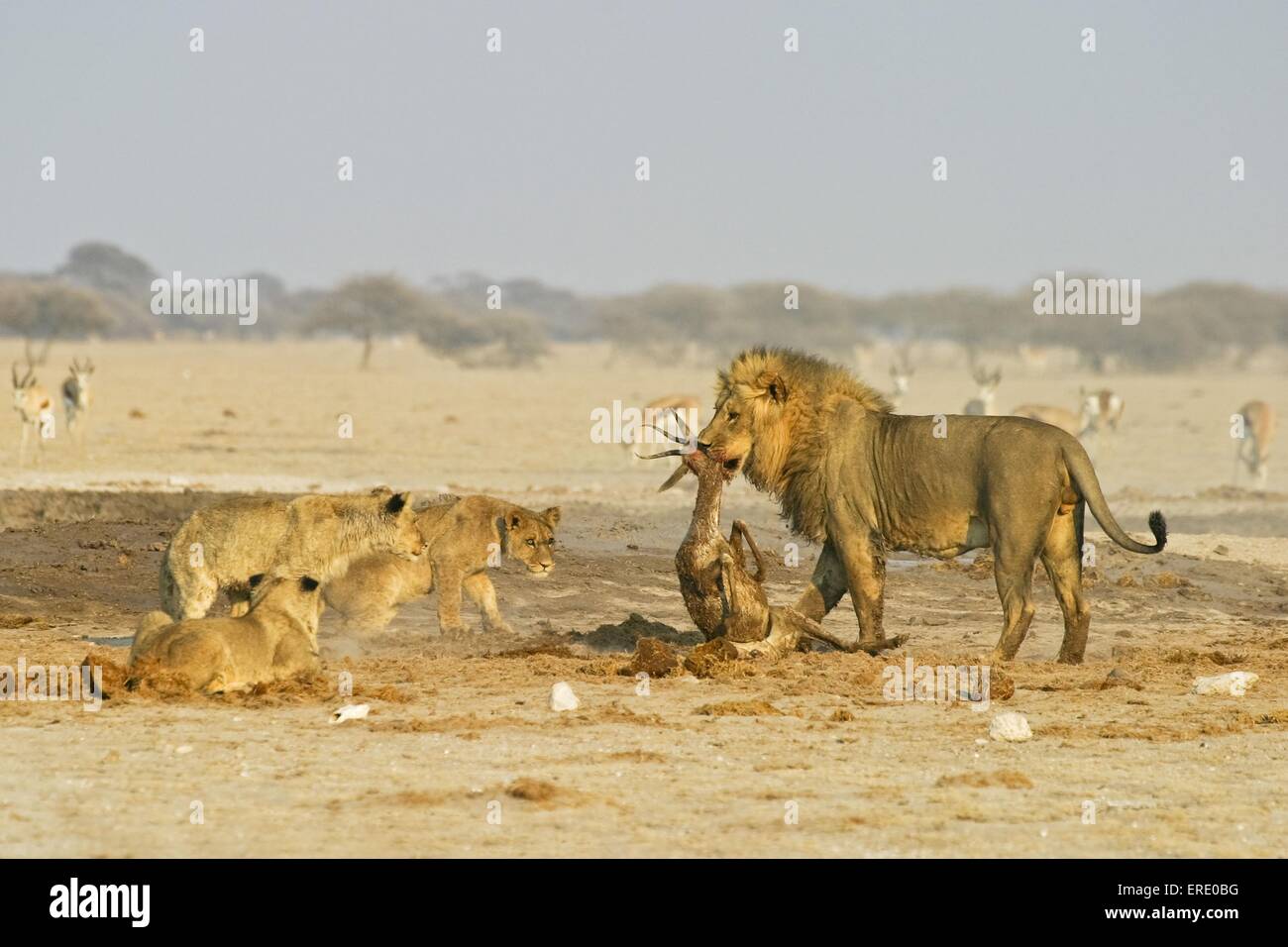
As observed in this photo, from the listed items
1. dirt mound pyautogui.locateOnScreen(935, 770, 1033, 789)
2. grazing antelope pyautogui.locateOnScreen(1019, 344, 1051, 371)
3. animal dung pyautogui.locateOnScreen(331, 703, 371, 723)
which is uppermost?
grazing antelope pyautogui.locateOnScreen(1019, 344, 1051, 371)

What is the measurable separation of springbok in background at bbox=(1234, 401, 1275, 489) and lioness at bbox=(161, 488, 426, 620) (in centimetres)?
1936

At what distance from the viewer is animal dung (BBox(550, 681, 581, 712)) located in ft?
30.4

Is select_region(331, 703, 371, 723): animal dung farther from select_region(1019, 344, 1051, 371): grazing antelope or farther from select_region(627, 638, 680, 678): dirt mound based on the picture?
select_region(1019, 344, 1051, 371): grazing antelope

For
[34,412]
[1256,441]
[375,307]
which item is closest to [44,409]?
[34,412]

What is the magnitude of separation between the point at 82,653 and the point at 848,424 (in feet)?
14.3

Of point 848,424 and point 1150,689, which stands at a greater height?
point 848,424

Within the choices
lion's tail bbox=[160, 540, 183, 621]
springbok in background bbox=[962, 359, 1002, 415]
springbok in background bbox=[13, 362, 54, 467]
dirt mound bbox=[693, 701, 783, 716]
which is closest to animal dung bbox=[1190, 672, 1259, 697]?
dirt mound bbox=[693, 701, 783, 716]

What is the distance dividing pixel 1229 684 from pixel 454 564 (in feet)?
14.2

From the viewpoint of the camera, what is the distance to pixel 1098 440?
111 ft

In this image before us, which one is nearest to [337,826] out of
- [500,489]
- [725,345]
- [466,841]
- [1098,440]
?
[466,841]

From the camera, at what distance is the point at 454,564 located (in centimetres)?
1141

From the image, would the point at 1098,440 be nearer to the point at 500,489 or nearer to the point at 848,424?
the point at 500,489
